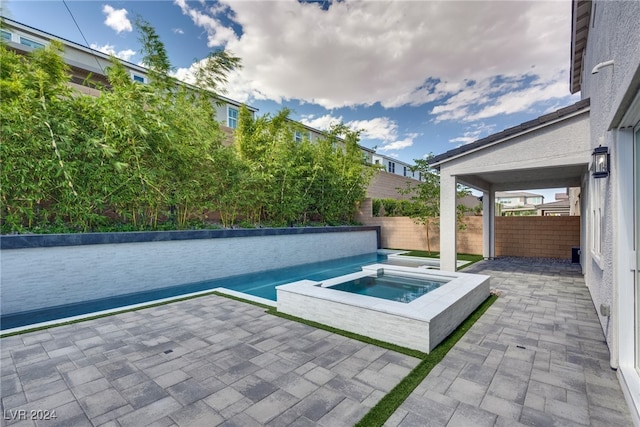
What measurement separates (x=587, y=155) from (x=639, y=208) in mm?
4026

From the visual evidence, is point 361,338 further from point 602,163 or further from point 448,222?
point 448,222

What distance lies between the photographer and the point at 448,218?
7715mm

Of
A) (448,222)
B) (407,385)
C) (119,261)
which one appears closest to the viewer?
(407,385)

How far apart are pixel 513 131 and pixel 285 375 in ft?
22.6

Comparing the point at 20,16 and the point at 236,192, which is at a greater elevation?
the point at 20,16

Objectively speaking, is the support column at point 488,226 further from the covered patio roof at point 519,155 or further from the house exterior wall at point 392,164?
the house exterior wall at point 392,164

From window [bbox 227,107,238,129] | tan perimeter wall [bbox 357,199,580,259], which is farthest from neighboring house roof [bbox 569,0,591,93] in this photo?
window [bbox 227,107,238,129]

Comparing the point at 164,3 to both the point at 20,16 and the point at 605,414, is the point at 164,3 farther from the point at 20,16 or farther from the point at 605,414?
the point at 605,414

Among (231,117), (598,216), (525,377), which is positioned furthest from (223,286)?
(231,117)

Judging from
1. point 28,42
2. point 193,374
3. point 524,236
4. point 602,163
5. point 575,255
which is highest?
point 28,42

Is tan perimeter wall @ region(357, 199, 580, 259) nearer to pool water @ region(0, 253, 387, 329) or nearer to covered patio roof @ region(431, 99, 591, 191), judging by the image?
pool water @ region(0, 253, 387, 329)

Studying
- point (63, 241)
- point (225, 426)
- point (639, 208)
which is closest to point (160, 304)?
point (63, 241)

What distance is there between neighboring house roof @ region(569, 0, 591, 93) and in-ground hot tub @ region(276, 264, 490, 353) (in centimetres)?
581

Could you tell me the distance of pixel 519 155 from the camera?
6559 mm
